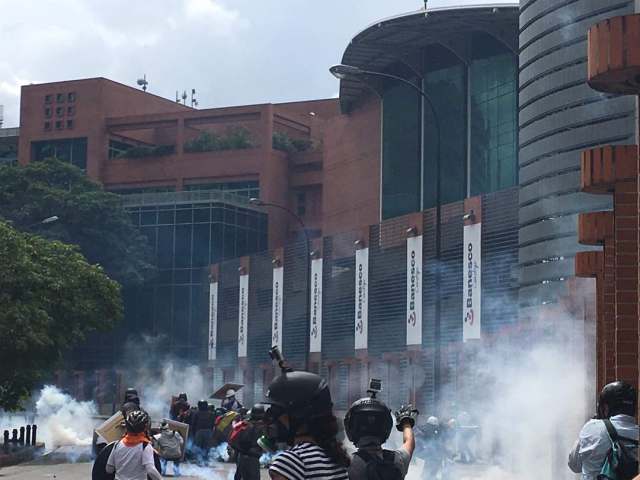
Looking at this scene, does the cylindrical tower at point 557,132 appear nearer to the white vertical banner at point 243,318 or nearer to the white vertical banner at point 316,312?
the white vertical banner at point 316,312

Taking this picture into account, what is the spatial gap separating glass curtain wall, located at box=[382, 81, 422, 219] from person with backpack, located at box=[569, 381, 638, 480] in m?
55.0

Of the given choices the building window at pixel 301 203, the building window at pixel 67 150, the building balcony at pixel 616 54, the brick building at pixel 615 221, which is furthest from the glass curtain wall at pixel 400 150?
the building balcony at pixel 616 54

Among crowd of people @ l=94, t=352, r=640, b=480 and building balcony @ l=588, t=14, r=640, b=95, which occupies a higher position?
building balcony @ l=588, t=14, r=640, b=95

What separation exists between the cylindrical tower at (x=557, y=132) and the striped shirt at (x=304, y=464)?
110ft

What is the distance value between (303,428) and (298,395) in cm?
15

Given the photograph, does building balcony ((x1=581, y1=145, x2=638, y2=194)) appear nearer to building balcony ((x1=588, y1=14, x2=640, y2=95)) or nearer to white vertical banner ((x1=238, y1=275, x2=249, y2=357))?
building balcony ((x1=588, y1=14, x2=640, y2=95))

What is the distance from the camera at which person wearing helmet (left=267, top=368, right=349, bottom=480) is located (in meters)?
4.97

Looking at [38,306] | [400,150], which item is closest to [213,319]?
[400,150]

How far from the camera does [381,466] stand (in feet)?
18.7

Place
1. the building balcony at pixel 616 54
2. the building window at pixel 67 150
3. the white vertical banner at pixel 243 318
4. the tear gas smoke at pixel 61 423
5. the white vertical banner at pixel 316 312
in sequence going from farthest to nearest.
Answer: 1. the building window at pixel 67 150
2. the white vertical banner at pixel 243 318
3. the white vertical banner at pixel 316 312
4. the tear gas smoke at pixel 61 423
5. the building balcony at pixel 616 54

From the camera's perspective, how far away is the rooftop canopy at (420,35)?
185ft

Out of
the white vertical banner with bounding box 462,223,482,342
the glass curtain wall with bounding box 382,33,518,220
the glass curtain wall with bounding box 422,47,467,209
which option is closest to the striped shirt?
the white vertical banner with bounding box 462,223,482,342

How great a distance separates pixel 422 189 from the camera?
62375mm

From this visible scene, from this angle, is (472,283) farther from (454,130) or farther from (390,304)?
(454,130)
